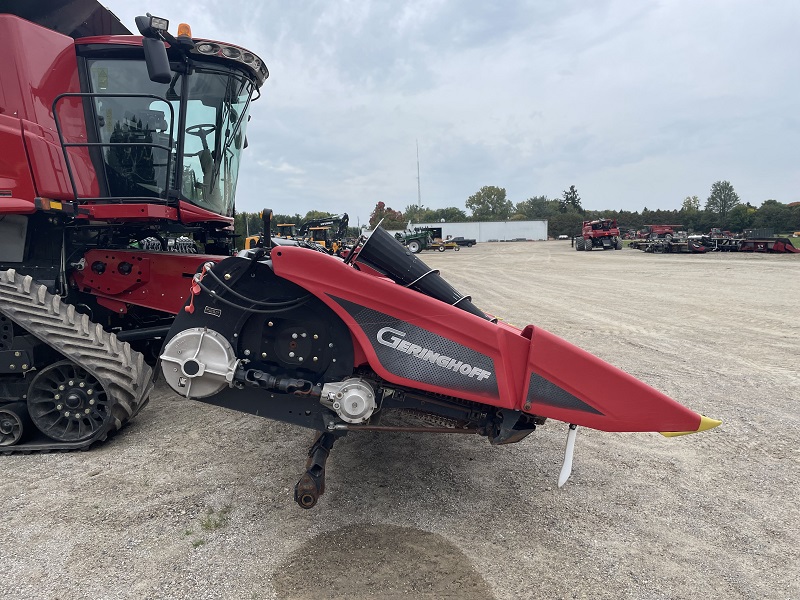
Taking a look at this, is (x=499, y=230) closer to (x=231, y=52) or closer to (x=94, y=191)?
(x=231, y=52)

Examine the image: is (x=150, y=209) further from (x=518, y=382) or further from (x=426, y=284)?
(x=518, y=382)

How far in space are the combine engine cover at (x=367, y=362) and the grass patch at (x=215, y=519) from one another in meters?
0.50

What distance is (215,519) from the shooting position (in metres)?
2.80

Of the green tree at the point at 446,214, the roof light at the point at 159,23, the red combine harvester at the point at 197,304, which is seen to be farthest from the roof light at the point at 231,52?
the green tree at the point at 446,214

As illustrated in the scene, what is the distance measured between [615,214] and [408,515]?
85.0 metres

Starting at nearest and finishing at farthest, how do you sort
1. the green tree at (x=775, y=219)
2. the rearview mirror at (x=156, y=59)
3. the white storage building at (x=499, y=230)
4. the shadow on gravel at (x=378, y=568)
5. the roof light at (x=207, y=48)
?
the shadow on gravel at (x=378, y=568) → the rearview mirror at (x=156, y=59) → the roof light at (x=207, y=48) → the green tree at (x=775, y=219) → the white storage building at (x=499, y=230)

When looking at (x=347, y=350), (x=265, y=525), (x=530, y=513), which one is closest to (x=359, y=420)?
(x=347, y=350)

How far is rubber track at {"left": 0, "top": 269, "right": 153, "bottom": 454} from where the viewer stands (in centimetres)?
353

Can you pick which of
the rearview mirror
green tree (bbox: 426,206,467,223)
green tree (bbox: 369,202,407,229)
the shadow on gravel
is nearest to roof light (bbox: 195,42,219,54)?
the rearview mirror

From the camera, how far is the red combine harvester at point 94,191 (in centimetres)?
361

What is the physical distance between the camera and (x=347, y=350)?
2750mm

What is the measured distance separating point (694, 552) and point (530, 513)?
0.81 meters

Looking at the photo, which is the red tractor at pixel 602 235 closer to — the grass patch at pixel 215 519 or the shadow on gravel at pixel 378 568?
the shadow on gravel at pixel 378 568

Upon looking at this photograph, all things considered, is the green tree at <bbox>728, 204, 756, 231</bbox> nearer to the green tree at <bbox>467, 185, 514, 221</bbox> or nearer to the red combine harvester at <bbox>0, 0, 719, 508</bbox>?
the green tree at <bbox>467, 185, 514, 221</bbox>
